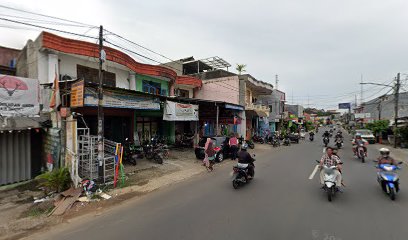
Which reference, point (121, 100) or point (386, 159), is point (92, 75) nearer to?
point (121, 100)

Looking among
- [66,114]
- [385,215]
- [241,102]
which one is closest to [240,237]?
[385,215]

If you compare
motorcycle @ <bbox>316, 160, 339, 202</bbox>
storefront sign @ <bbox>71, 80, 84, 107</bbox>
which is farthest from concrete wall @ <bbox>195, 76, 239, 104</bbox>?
motorcycle @ <bbox>316, 160, 339, 202</bbox>

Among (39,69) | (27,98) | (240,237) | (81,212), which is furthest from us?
(39,69)

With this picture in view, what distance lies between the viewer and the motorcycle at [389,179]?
6.54 m

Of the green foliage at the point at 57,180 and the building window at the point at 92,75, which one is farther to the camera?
the building window at the point at 92,75

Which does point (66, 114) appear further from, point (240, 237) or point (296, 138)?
point (296, 138)

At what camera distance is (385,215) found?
5.47 m

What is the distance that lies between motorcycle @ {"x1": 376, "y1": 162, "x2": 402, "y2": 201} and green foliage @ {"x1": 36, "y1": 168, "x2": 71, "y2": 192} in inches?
417

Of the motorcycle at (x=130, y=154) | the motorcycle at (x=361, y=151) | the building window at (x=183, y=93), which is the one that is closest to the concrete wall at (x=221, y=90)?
the building window at (x=183, y=93)

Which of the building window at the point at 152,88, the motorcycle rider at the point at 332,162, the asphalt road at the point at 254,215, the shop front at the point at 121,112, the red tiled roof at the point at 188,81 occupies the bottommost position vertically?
the asphalt road at the point at 254,215

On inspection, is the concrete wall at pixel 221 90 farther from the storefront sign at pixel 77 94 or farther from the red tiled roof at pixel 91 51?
the storefront sign at pixel 77 94

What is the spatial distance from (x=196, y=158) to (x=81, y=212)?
890cm

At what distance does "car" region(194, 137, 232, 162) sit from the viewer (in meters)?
13.9

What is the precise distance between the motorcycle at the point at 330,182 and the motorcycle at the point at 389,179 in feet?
4.67
